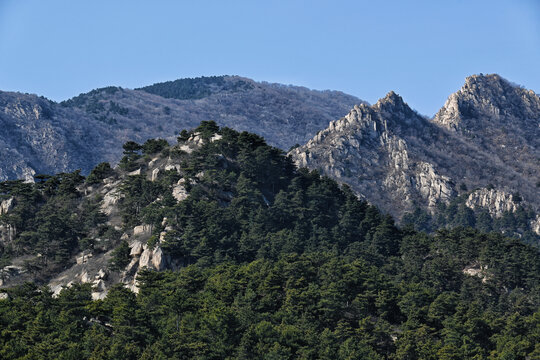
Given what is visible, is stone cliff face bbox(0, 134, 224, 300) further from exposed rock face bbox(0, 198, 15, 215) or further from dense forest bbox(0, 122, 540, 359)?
dense forest bbox(0, 122, 540, 359)

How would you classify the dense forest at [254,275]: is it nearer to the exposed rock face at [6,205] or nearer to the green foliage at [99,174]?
the green foliage at [99,174]

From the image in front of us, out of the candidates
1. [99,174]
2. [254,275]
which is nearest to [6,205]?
[99,174]

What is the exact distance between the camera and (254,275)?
11775 cm

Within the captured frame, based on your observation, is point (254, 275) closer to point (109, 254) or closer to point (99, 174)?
point (109, 254)

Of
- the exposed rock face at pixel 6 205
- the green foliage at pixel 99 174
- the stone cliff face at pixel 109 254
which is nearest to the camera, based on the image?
the stone cliff face at pixel 109 254

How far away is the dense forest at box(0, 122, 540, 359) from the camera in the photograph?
101000 millimetres

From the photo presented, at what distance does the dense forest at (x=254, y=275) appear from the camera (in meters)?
101

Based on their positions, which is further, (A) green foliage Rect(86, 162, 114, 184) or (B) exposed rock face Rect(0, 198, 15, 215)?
(A) green foliage Rect(86, 162, 114, 184)

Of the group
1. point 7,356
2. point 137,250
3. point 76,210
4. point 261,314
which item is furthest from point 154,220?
point 7,356

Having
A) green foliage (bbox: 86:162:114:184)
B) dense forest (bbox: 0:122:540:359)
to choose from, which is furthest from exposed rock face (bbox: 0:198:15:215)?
green foliage (bbox: 86:162:114:184)

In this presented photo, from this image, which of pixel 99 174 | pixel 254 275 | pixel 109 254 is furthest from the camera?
pixel 99 174

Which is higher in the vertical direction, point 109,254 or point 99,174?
point 99,174

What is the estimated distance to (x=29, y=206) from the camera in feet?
480

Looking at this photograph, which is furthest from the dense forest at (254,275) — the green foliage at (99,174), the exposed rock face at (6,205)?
the exposed rock face at (6,205)
